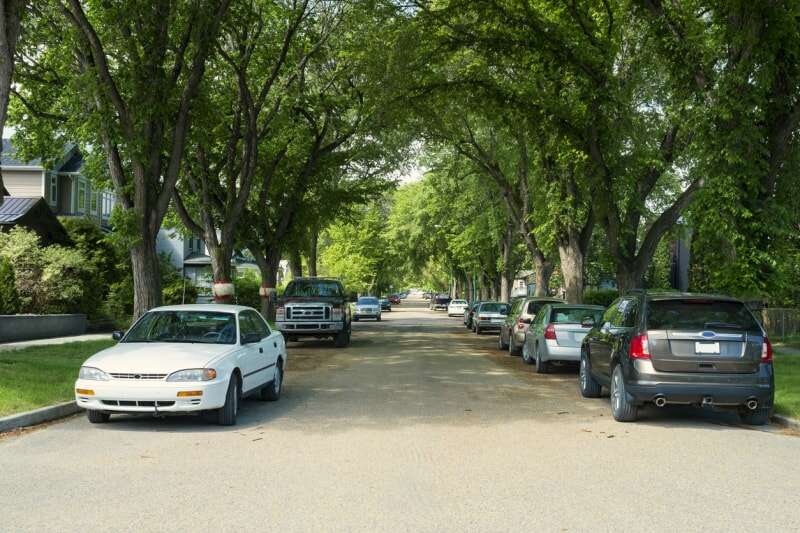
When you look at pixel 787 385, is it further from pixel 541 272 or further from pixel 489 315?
pixel 541 272

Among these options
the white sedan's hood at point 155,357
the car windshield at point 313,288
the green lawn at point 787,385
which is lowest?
the green lawn at point 787,385

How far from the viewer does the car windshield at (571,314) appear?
17234mm

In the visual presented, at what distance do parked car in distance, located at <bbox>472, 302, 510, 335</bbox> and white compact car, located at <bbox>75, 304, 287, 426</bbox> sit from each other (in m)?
24.6

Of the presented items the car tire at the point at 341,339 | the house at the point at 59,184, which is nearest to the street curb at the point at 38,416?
the car tire at the point at 341,339

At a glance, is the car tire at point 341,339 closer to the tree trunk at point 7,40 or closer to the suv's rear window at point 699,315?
the tree trunk at point 7,40

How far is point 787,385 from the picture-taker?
43.2 feet

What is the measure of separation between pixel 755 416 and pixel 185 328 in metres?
7.67

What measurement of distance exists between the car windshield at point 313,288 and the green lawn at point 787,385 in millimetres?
12939

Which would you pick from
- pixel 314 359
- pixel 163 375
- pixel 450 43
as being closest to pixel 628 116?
pixel 450 43

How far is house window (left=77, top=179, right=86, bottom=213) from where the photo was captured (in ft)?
151

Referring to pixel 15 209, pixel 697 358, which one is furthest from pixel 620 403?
pixel 15 209

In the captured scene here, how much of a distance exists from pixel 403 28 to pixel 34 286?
13.4 m

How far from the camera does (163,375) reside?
9500mm

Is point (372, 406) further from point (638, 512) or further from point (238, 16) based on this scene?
point (238, 16)
